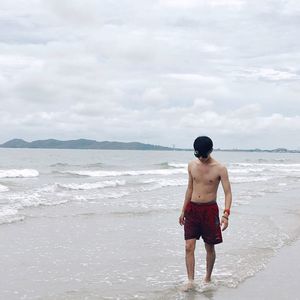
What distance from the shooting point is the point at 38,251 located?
8.38 metres

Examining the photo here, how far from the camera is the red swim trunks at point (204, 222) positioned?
20.5 ft

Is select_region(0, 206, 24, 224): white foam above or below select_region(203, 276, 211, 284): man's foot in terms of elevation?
above

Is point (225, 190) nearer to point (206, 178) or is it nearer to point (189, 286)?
point (206, 178)

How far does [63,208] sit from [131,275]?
25.1ft

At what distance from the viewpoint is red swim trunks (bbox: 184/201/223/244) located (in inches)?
246

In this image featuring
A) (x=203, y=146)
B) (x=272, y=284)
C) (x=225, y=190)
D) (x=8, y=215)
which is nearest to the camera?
(x=203, y=146)

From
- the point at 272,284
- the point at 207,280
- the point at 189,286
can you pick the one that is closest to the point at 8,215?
the point at 207,280

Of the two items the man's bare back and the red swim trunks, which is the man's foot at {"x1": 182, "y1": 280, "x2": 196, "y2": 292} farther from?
the man's bare back

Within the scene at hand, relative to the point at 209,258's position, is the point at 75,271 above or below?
below

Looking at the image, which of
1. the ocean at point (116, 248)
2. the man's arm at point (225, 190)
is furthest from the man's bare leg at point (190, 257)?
the man's arm at point (225, 190)

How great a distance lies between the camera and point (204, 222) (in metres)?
6.25

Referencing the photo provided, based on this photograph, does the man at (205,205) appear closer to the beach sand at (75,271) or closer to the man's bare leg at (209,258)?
the man's bare leg at (209,258)

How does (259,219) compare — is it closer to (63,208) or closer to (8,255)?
(63,208)

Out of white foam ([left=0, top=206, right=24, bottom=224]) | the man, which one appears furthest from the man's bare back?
white foam ([left=0, top=206, right=24, bottom=224])
